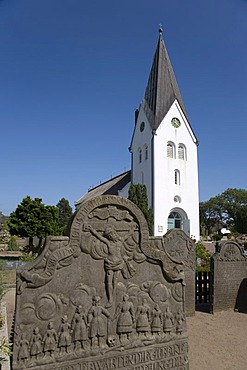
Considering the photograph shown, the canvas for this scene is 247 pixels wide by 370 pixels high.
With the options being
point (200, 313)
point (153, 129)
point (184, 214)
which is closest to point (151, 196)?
point (184, 214)

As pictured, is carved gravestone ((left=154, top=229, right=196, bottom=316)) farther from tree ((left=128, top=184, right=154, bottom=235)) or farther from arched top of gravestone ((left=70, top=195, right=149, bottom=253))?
tree ((left=128, top=184, right=154, bottom=235))

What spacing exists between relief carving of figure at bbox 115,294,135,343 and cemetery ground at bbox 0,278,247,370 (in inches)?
61.7

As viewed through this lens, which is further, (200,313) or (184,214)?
(184,214)

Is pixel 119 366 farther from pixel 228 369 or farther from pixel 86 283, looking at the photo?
pixel 228 369

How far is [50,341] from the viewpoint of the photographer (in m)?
3.70

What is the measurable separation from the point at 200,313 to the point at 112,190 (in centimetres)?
2936

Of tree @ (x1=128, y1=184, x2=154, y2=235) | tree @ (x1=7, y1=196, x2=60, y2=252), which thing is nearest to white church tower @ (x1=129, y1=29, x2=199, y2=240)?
tree @ (x1=128, y1=184, x2=154, y2=235)

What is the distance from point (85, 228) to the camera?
4.10 metres

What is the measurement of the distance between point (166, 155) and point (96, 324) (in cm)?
2709

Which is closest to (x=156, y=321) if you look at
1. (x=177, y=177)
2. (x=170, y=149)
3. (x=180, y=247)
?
(x=180, y=247)

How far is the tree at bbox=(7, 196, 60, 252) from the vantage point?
23.3 m

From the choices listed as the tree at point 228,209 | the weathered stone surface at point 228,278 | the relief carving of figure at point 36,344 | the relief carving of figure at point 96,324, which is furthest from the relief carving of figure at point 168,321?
the tree at point 228,209

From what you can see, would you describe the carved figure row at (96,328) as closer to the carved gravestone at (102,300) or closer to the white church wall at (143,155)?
the carved gravestone at (102,300)

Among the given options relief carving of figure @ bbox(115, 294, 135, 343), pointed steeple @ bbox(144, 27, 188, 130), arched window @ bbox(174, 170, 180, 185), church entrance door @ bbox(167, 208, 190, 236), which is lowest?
relief carving of figure @ bbox(115, 294, 135, 343)
